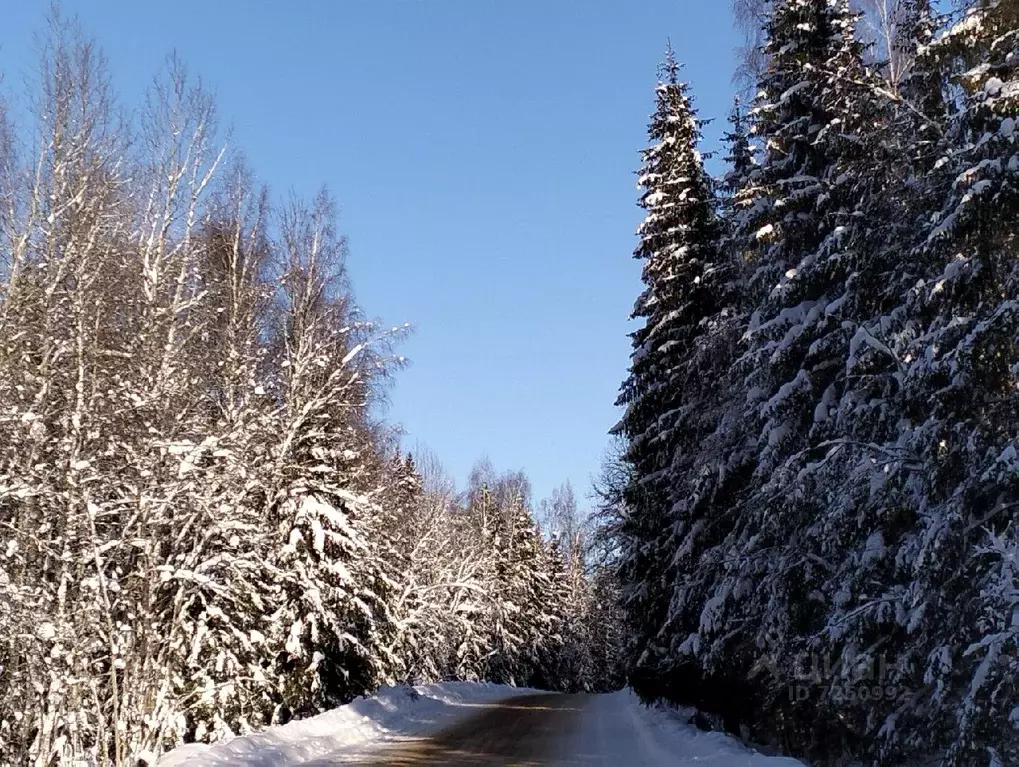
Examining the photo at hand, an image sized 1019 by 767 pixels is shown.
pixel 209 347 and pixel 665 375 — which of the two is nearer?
pixel 209 347

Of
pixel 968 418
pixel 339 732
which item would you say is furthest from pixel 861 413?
pixel 339 732

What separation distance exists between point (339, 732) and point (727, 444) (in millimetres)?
8738

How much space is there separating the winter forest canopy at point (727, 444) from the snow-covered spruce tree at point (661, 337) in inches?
7.5

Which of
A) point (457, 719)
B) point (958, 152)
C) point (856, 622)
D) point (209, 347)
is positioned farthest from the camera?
point (457, 719)

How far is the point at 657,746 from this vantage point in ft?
47.9

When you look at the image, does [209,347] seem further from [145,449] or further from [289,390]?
[145,449]

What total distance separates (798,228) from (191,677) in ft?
38.3

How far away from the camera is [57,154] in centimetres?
1116

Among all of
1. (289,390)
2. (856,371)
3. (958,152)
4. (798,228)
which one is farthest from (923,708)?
(289,390)

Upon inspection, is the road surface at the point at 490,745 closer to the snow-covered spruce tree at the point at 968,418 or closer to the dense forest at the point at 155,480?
the dense forest at the point at 155,480

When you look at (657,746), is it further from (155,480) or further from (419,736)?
(155,480)

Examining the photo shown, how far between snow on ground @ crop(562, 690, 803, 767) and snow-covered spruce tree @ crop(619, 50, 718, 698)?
3.65 ft

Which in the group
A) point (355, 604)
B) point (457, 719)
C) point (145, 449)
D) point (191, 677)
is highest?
point (145, 449)

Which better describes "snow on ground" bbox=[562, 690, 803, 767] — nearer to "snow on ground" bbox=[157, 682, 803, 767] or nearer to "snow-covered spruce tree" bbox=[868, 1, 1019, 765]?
"snow on ground" bbox=[157, 682, 803, 767]
